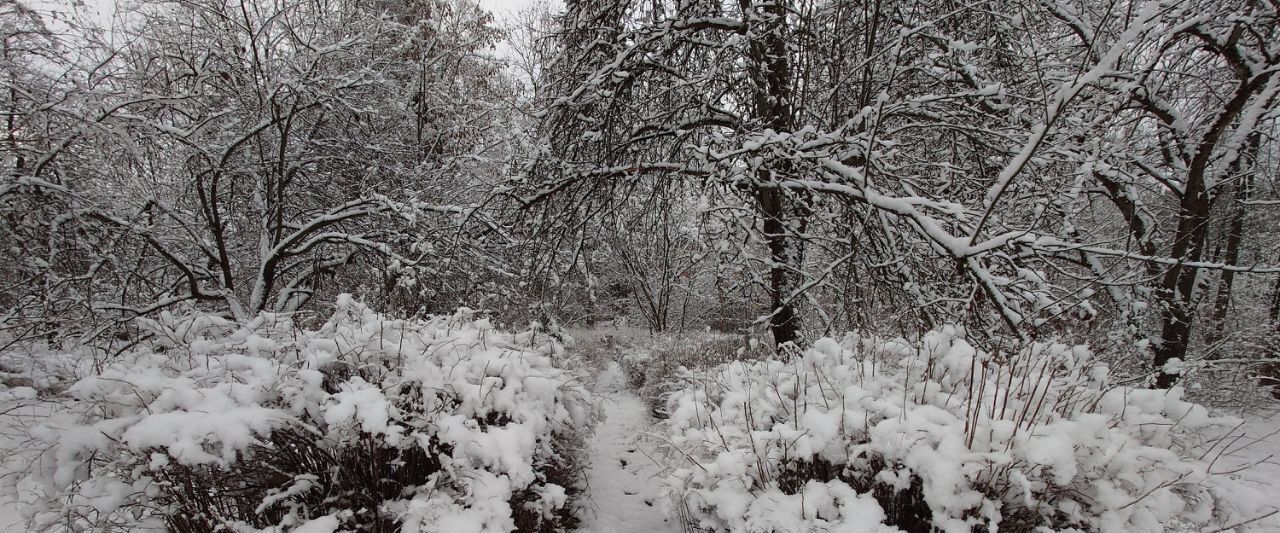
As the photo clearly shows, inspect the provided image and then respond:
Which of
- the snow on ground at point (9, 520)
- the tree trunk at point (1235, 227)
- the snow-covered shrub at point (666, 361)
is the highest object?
the tree trunk at point (1235, 227)

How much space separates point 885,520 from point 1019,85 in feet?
11.4

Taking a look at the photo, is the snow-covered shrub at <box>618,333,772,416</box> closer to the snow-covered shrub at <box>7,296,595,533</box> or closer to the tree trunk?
the snow-covered shrub at <box>7,296,595,533</box>

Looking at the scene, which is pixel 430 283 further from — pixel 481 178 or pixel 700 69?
pixel 700 69

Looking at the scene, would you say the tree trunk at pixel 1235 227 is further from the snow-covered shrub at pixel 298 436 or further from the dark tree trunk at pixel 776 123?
the snow-covered shrub at pixel 298 436

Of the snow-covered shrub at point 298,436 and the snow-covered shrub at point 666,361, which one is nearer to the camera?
the snow-covered shrub at point 298,436

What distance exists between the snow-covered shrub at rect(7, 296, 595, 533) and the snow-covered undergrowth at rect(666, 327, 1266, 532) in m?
0.85

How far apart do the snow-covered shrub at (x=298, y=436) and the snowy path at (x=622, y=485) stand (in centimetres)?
47

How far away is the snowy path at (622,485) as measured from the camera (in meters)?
2.93

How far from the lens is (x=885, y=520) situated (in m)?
1.87

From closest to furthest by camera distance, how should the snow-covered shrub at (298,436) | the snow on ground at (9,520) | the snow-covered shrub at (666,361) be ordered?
the snow-covered shrub at (298,436)
the snow on ground at (9,520)
the snow-covered shrub at (666,361)

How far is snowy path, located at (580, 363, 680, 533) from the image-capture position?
293 cm

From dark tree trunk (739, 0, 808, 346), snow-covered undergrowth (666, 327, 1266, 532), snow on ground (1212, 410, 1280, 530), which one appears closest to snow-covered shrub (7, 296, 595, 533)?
snow-covered undergrowth (666, 327, 1266, 532)

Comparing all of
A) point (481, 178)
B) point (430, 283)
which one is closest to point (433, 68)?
point (481, 178)

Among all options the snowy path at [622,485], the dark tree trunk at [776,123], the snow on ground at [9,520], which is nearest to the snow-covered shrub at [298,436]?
the snowy path at [622,485]
